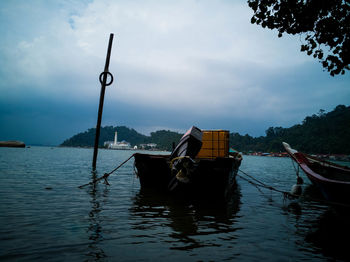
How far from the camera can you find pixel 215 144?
46.5ft

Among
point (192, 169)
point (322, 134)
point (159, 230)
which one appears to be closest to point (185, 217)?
point (159, 230)

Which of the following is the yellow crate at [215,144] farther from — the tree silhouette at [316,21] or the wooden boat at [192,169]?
the tree silhouette at [316,21]

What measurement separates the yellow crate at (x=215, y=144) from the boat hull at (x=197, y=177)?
301 centimetres

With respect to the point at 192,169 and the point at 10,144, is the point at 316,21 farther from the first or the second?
the point at 10,144

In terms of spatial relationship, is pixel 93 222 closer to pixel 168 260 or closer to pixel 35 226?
pixel 35 226

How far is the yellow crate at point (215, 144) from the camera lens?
13.9 m

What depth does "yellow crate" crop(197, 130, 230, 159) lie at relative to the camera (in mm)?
13938

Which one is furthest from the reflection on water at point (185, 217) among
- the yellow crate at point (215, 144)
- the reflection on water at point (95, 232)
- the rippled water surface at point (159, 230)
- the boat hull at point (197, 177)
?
the yellow crate at point (215, 144)

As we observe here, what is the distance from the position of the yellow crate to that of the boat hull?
9.88ft

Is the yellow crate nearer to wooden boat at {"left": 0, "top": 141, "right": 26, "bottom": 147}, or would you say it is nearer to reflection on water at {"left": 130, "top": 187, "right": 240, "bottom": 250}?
reflection on water at {"left": 130, "top": 187, "right": 240, "bottom": 250}

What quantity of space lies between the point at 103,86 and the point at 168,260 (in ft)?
52.5

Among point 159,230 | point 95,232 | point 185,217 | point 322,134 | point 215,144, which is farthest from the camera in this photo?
point 322,134

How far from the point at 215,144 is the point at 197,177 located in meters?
4.38

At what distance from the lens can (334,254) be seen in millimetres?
5090
